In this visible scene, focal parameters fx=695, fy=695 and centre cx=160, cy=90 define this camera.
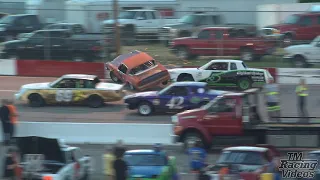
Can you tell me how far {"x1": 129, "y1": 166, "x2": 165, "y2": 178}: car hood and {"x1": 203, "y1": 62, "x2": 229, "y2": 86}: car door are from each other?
463 inches

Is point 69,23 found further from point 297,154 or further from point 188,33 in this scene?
point 297,154

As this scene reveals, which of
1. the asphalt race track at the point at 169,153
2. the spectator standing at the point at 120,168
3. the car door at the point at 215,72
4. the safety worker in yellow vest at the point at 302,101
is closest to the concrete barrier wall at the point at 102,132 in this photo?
the asphalt race track at the point at 169,153

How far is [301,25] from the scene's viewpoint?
106ft

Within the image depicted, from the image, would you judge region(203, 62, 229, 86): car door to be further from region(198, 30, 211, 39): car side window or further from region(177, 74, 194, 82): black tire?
region(198, 30, 211, 39): car side window

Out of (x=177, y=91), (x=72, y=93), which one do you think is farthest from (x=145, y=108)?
(x=72, y=93)

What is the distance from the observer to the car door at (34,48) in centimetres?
2964

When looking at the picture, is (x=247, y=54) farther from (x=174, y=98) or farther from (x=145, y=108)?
(x=145, y=108)

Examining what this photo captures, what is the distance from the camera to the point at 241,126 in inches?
706

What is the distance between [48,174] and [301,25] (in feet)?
70.2

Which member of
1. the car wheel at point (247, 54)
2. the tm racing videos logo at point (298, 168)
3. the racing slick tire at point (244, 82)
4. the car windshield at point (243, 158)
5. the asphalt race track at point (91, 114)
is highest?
the car wheel at point (247, 54)

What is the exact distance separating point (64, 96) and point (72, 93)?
0.30m

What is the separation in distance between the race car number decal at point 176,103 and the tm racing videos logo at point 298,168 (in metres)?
7.99

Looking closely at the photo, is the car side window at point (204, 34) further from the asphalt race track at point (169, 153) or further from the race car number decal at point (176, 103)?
the asphalt race track at point (169, 153)

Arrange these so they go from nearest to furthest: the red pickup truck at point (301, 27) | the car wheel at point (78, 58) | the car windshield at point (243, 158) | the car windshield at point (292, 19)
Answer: the car windshield at point (243, 158), the car wheel at point (78, 58), the red pickup truck at point (301, 27), the car windshield at point (292, 19)
